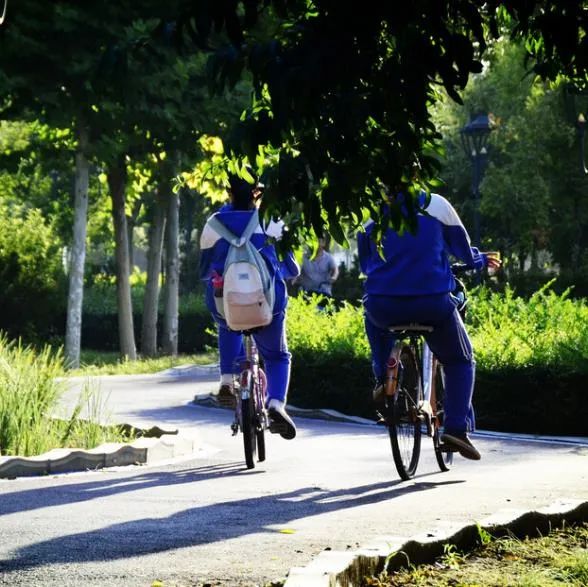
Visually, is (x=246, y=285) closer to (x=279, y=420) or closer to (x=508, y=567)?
(x=279, y=420)

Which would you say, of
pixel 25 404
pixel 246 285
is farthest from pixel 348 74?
pixel 25 404

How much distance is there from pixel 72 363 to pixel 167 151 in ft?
12.7

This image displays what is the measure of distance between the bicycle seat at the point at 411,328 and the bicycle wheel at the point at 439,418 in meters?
0.49

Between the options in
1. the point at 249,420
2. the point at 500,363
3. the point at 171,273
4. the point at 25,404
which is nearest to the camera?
the point at 249,420

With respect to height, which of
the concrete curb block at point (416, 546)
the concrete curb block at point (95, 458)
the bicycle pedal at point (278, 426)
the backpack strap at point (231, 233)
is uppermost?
the backpack strap at point (231, 233)

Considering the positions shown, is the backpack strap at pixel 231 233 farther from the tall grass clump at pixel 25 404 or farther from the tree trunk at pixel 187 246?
the tree trunk at pixel 187 246

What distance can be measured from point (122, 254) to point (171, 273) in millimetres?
1634

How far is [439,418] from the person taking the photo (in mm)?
9688

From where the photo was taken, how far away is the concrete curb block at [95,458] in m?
9.50

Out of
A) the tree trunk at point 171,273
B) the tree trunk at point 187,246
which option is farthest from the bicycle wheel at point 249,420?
the tree trunk at point 187,246

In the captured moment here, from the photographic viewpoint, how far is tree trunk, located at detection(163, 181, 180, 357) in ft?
88.3

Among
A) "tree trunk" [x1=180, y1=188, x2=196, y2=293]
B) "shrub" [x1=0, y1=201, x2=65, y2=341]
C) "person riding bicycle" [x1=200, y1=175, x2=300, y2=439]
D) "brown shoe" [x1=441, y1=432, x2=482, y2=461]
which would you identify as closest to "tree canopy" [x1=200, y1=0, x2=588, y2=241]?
"brown shoe" [x1=441, y1=432, x2=482, y2=461]

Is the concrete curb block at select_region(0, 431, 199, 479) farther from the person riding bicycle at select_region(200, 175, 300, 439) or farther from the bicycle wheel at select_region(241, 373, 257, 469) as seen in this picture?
the bicycle wheel at select_region(241, 373, 257, 469)

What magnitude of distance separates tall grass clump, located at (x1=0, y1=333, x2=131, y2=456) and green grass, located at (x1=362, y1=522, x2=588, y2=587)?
16.0 ft
